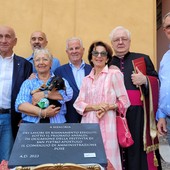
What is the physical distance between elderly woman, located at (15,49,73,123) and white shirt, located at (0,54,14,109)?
42 cm

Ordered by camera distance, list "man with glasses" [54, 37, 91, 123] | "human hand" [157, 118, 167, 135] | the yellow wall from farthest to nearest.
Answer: the yellow wall < "man with glasses" [54, 37, 91, 123] < "human hand" [157, 118, 167, 135]

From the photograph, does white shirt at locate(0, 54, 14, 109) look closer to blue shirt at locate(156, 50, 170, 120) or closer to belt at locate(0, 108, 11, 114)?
belt at locate(0, 108, 11, 114)

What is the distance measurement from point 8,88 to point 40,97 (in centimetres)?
65

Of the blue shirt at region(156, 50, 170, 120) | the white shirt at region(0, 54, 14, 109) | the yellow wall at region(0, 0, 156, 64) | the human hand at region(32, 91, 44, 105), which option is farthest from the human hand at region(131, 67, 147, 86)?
the yellow wall at region(0, 0, 156, 64)

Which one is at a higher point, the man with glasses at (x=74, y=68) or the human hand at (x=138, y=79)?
the man with glasses at (x=74, y=68)

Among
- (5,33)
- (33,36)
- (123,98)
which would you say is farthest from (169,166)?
(5,33)

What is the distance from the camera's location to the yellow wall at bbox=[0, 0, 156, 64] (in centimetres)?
503

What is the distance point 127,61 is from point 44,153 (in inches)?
76.7

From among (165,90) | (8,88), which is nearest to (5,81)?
(8,88)

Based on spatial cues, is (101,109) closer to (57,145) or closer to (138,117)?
(138,117)

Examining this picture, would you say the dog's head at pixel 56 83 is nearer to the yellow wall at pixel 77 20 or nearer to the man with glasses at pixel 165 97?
the man with glasses at pixel 165 97

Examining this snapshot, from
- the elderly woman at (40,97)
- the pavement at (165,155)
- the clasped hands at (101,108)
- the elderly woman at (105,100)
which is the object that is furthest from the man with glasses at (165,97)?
the pavement at (165,155)

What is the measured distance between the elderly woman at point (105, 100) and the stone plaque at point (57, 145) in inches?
26.0

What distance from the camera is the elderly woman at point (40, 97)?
2918 mm
